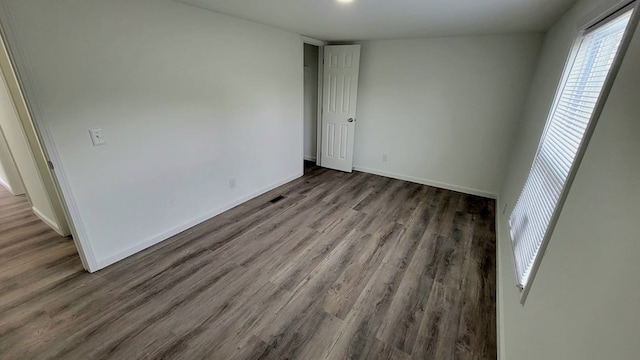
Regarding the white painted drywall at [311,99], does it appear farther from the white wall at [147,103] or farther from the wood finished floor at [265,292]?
the wood finished floor at [265,292]

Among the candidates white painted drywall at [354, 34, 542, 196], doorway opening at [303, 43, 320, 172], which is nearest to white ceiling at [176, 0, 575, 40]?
white painted drywall at [354, 34, 542, 196]

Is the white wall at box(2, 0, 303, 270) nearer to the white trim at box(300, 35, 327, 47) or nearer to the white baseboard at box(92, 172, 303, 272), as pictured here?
the white baseboard at box(92, 172, 303, 272)

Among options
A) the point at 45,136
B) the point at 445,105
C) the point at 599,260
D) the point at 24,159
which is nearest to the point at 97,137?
the point at 45,136

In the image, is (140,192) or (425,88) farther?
(425,88)

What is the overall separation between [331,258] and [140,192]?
1.86m

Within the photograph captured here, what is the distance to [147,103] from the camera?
89.5 inches

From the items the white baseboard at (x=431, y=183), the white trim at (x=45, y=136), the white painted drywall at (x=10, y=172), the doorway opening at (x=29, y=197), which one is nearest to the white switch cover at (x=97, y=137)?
the white trim at (x=45, y=136)

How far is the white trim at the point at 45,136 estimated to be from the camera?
158cm

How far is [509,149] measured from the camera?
349 cm

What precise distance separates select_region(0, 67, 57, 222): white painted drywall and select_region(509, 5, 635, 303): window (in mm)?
3901

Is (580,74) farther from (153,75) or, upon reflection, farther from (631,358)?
(153,75)

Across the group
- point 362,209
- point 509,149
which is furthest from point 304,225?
point 509,149

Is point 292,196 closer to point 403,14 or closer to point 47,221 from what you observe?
point 403,14

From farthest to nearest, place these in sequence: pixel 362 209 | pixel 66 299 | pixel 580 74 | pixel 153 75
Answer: pixel 362 209
pixel 153 75
pixel 66 299
pixel 580 74
